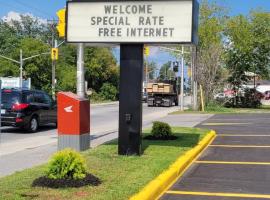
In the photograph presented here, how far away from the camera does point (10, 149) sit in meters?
15.4

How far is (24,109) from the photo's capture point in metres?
21.0

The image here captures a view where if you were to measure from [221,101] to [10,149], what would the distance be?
33738 mm

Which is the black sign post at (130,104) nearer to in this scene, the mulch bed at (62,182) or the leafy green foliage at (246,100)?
the mulch bed at (62,182)

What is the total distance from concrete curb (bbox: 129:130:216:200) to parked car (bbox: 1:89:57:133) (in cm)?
904

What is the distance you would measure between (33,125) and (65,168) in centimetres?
1344

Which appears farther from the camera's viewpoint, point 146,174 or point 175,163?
point 175,163

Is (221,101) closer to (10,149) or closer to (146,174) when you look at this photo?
(10,149)

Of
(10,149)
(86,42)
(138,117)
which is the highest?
(86,42)

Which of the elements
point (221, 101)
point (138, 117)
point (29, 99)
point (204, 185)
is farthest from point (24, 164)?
point (221, 101)

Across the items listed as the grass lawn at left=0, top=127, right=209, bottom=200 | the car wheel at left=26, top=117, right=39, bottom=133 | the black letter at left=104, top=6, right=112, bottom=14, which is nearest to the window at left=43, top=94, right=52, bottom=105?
the car wheel at left=26, top=117, right=39, bottom=133

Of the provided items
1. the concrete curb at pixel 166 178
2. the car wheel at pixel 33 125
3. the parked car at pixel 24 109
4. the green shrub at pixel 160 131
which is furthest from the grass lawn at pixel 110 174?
the car wheel at pixel 33 125

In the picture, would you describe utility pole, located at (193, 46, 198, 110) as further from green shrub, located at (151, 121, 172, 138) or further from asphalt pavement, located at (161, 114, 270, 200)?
green shrub, located at (151, 121, 172, 138)

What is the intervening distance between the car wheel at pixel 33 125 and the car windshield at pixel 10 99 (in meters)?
0.96

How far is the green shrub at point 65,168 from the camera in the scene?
8.40 m
